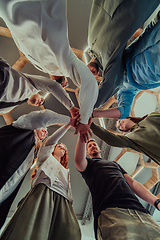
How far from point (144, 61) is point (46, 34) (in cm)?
86

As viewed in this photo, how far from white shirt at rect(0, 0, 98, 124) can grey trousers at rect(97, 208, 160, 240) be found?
987 mm

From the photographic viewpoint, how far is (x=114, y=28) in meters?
1.07

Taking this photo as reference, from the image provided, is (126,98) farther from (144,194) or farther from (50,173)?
(50,173)

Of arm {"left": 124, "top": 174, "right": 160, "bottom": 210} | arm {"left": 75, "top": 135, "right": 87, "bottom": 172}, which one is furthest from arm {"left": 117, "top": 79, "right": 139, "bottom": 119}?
arm {"left": 124, "top": 174, "right": 160, "bottom": 210}

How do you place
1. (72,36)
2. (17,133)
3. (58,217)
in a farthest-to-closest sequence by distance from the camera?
(72,36) < (17,133) < (58,217)

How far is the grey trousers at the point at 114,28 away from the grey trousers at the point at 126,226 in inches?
37.8

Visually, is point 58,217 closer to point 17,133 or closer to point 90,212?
point 17,133

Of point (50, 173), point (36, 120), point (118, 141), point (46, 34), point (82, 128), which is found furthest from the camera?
point (50, 173)

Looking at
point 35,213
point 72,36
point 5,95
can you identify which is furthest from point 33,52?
point 72,36

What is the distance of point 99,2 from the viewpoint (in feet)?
3.67

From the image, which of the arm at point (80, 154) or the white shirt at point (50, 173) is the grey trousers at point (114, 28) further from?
the white shirt at point (50, 173)

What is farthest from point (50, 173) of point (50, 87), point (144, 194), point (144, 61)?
point (144, 61)

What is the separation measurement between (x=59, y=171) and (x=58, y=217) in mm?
588

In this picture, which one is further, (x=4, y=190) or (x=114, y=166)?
(x=114, y=166)
